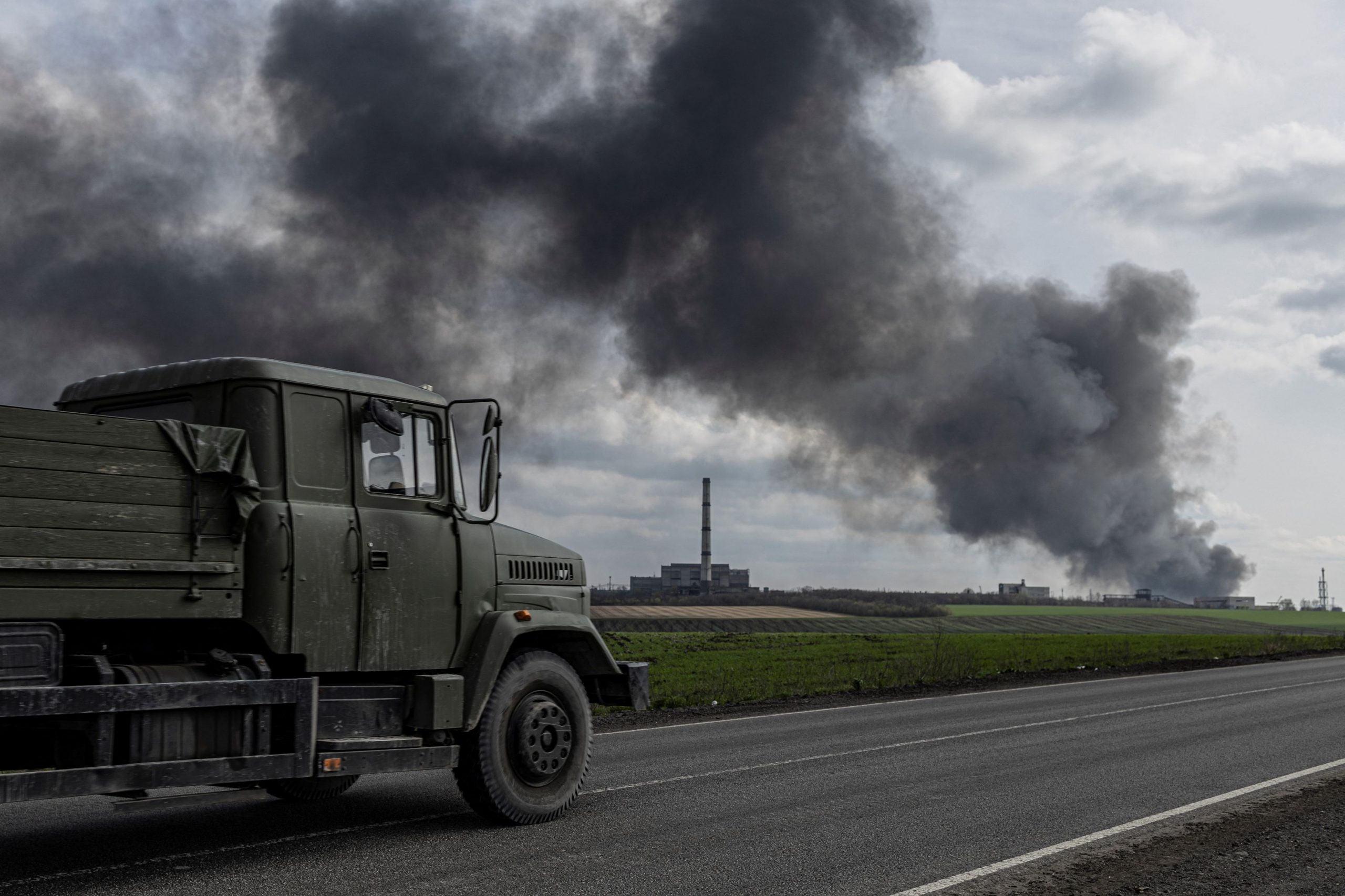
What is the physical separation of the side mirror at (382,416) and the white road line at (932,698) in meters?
6.75

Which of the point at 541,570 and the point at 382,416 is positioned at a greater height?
the point at 382,416

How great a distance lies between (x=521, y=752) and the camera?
7.95 metres

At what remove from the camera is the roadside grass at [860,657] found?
22875mm

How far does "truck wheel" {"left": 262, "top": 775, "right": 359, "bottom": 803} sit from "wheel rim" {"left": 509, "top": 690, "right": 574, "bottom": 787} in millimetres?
1508

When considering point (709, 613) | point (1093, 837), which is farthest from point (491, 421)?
point (709, 613)

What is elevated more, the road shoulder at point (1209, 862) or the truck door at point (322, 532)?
the truck door at point (322, 532)

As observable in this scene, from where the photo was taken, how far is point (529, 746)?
315 inches

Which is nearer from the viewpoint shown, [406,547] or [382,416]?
[382,416]

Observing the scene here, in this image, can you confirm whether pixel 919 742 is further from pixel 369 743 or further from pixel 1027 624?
pixel 1027 624

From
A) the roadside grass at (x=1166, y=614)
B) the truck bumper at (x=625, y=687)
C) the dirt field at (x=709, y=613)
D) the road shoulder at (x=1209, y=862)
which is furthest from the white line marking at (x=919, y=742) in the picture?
the roadside grass at (x=1166, y=614)

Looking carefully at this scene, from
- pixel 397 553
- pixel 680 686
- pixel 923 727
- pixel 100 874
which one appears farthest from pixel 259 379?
pixel 680 686

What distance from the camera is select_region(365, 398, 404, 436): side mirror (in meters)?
7.41

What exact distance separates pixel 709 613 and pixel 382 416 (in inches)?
3122

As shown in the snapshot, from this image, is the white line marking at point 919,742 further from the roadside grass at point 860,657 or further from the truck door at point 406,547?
the roadside grass at point 860,657
